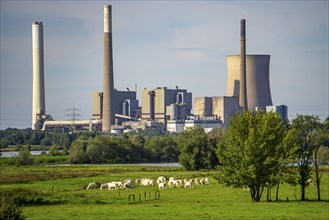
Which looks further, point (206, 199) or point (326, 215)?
point (206, 199)

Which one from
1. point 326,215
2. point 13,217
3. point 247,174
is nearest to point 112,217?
point 13,217

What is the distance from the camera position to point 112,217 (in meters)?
28.9

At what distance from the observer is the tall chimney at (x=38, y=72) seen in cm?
17088

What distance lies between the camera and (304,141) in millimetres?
40031

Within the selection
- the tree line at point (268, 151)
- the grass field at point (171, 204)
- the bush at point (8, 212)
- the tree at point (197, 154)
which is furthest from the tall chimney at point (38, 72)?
the bush at point (8, 212)

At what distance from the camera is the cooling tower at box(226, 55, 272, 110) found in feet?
535

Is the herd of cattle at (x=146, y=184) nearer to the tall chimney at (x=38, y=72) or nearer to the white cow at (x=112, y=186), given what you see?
the white cow at (x=112, y=186)

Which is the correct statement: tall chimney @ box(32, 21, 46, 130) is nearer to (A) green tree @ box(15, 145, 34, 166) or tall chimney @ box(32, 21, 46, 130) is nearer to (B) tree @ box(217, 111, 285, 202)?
(A) green tree @ box(15, 145, 34, 166)

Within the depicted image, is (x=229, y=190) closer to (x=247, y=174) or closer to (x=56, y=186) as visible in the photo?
(x=247, y=174)

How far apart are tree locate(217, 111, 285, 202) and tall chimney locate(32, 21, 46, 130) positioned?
134769 mm

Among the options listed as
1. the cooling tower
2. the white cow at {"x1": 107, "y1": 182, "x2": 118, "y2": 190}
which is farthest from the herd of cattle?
the cooling tower

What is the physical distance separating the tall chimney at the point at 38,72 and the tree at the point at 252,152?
135m

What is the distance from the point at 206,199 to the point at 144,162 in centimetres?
5913

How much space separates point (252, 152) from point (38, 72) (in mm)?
136619
